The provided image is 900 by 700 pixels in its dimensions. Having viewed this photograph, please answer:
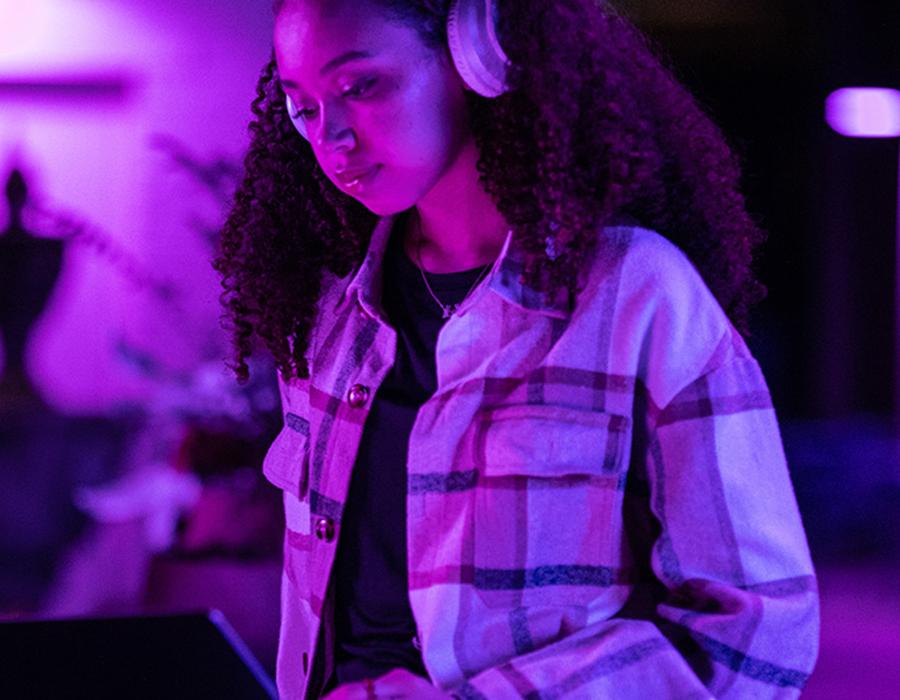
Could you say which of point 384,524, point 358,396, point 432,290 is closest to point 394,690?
point 384,524

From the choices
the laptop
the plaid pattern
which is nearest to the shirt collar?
the plaid pattern

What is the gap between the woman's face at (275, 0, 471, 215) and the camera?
119 centimetres

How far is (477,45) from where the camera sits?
120 cm

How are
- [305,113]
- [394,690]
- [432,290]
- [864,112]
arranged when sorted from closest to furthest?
[394,690], [305,113], [432,290], [864,112]

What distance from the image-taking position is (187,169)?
4.58m

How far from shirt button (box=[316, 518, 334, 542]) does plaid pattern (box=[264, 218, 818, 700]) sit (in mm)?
111

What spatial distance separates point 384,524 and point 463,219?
12.2 inches

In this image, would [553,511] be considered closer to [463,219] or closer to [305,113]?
[463,219]

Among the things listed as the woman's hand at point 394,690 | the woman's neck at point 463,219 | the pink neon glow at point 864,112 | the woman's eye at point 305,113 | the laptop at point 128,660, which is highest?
the pink neon glow at point 864,112

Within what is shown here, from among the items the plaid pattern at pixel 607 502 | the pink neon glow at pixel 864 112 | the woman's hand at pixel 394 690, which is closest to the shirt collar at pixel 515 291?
the plaid pattern at pixel 607 502

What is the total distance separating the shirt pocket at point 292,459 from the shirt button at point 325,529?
0.09 metres

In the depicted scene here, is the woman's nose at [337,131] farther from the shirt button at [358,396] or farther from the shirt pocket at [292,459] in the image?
the shirt pocket at [292,459]

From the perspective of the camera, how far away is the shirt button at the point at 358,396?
1.30 m

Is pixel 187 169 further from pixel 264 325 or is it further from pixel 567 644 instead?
pixel 567 644
